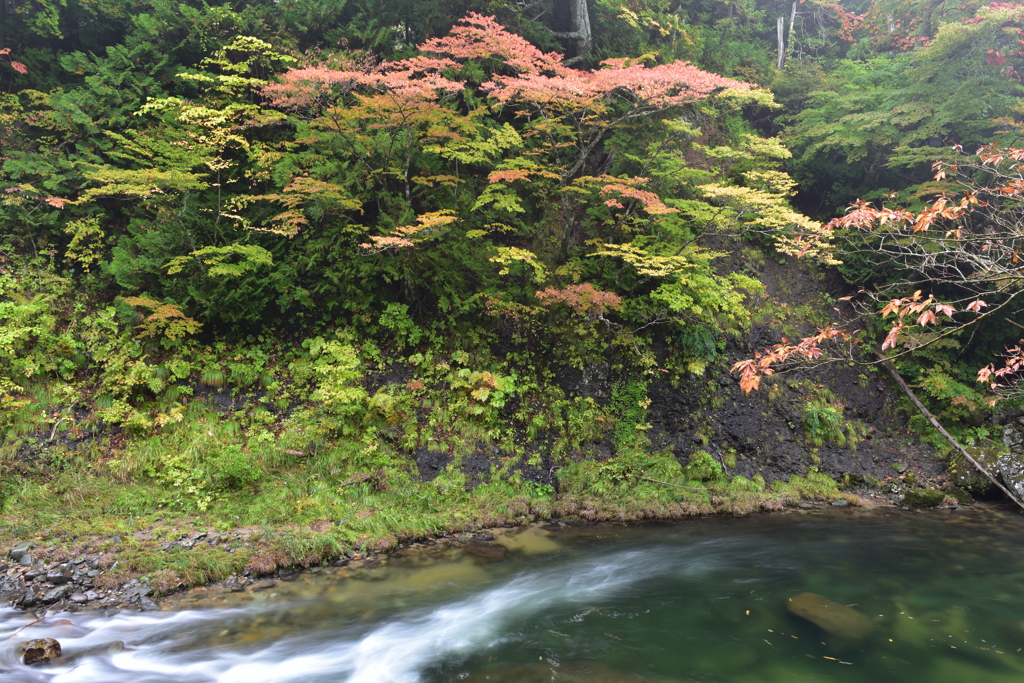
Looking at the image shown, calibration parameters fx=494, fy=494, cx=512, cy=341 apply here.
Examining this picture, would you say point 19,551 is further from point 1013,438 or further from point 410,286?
point 1013,438

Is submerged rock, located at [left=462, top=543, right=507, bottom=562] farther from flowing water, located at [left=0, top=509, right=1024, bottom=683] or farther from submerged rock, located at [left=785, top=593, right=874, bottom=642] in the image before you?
submerged rock, located at [left=785, top=593, right=874, bottom=642]

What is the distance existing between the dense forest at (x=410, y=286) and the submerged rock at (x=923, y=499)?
1.38 feet

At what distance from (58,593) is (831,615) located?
8.05 metres

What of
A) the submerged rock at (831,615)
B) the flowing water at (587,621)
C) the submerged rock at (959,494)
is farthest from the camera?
the submerged rock at (959,494)

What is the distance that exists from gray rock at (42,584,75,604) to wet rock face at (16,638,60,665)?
0.68 m

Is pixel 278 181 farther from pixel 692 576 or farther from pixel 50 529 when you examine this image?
pixel 692 576

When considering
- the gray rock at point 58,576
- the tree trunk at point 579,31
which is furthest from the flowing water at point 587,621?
the tree trunk at point 579,31

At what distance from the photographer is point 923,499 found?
348 inches

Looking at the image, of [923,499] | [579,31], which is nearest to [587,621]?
[923,499]

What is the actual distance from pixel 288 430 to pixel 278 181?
454 centimetres

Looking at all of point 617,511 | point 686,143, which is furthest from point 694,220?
point 617,511

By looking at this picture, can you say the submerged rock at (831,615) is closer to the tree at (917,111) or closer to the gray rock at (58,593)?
the gray rock at (58,593)

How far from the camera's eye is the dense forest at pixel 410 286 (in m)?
7.38

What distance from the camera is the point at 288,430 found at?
25.7 ft
